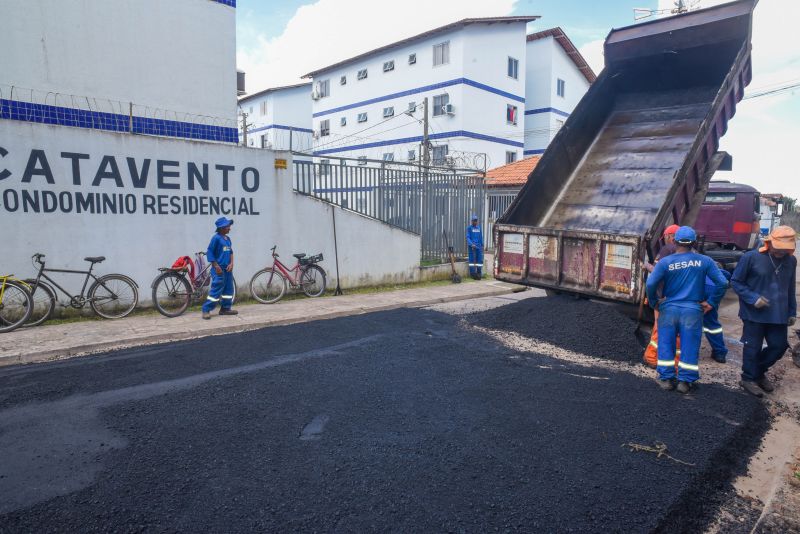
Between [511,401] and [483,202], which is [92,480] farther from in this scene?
[483,202]

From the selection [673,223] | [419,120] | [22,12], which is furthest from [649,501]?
[419,120]

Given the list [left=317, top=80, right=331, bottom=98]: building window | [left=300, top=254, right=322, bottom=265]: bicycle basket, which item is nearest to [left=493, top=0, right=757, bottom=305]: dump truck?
[left=300, top=254, right=322, bottom=265]: bicycle basket

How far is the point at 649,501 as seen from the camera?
116 inches

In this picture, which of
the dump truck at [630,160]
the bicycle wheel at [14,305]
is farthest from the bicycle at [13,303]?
the dump truck at [630,160]

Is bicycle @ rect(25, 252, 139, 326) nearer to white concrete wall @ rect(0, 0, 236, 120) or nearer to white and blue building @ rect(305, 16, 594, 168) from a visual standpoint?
white concrete wall @ rect(0, 0, 236, 120)

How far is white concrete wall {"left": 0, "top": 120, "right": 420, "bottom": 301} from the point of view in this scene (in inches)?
283

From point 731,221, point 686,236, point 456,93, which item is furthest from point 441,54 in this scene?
point 686,236

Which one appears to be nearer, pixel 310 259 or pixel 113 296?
pixel 113 296

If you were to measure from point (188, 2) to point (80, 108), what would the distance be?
3.42 metres

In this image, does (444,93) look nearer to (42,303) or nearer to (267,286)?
(267,286)

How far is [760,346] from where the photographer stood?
4.93 m

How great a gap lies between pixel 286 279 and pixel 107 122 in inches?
184

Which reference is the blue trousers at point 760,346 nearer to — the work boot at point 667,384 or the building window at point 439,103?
the work boot at point 667,384

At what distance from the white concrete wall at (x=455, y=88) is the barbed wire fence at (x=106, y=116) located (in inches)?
662
